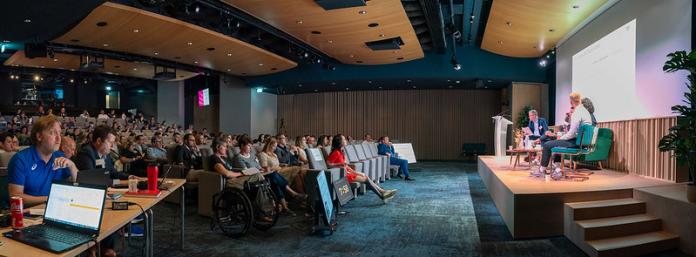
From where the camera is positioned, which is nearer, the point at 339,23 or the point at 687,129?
the point at 687,129

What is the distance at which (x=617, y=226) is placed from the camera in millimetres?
4160

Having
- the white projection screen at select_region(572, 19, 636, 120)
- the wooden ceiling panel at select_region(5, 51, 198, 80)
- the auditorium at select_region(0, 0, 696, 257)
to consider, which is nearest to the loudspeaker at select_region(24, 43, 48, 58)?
the auditorium at select_region(0, 0, 696, 257)

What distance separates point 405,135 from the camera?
17.4 m

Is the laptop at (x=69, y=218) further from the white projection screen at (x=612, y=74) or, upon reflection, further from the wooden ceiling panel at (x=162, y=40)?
the white projection screen at (x=612, y=74)

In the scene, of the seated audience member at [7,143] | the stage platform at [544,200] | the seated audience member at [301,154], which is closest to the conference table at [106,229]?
the stage platform at [544,200]

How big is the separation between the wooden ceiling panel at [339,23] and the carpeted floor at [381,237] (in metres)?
→ 3.43

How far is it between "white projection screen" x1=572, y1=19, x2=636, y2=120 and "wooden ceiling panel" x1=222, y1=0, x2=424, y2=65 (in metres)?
3.45

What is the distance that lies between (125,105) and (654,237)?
972 inches

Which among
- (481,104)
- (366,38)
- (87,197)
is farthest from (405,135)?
(87,197)

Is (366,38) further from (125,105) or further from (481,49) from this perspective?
(125,105)

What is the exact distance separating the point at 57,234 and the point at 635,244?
4.39m

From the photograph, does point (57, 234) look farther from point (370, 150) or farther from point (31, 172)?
point (370, 150)

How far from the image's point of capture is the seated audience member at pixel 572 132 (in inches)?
230

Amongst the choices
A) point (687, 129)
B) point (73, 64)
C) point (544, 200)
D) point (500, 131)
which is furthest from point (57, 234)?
point (73, 64)
